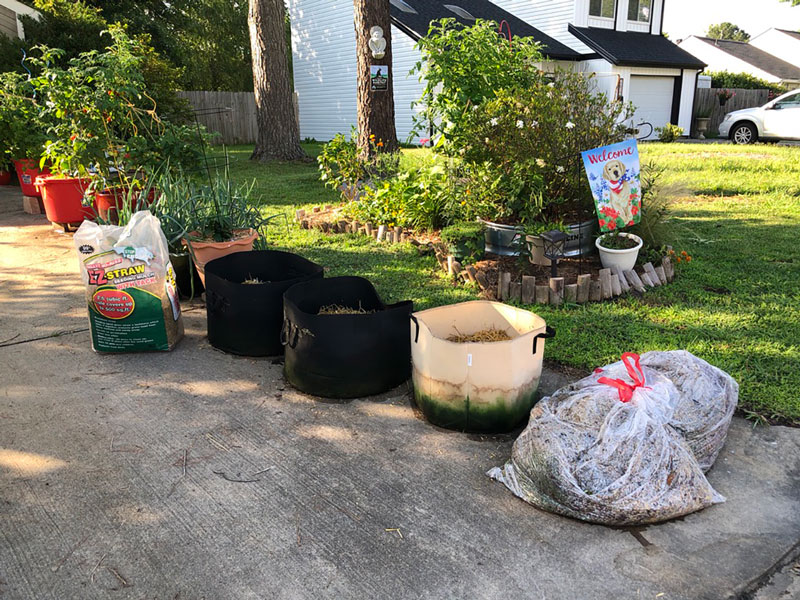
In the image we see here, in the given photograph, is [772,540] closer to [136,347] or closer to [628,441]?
[628,441]

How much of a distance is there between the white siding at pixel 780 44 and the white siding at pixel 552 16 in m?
26.8

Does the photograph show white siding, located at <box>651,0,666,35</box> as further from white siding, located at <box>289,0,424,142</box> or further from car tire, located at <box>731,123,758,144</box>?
white siding, located at <box>289,0,424,142</box>

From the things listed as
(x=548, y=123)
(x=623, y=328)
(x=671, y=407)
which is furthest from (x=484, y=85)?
(x=671, y=407)

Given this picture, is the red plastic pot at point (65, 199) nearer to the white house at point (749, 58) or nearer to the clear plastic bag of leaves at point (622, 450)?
the clear plastic bag of leaves at point (622, 450)

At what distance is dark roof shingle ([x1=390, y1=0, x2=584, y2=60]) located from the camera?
18406 mm

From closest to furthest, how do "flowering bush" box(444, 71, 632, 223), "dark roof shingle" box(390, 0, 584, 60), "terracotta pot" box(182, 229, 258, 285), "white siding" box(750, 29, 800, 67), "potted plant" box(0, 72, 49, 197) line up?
1. "terracotta pot" box(182, 229, 258, 285)
2. "flowering bush" box(444, 71, 632, 223)
3. "potted plant" box(0, 72, 49, 197)
4. "dark roof shingle" box(390, 0, 584, 60)
5. "white siding" box(750, 29, 800, 67)

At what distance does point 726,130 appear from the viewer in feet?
56.1

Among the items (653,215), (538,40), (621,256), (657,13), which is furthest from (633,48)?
(621,256)

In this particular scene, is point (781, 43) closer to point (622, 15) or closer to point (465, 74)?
point (622, 15)

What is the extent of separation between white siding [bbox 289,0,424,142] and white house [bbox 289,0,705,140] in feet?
0.11

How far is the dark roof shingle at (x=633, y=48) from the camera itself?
19.2 meters

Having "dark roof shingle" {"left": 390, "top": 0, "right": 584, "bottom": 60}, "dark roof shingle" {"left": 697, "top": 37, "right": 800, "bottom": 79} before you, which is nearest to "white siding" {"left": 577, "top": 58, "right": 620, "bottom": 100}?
"dark roof shingle" {"left": 390, "top": 0, "right": 584, "bottom": 60}

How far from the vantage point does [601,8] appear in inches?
813

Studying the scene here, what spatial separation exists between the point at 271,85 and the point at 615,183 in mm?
9913
